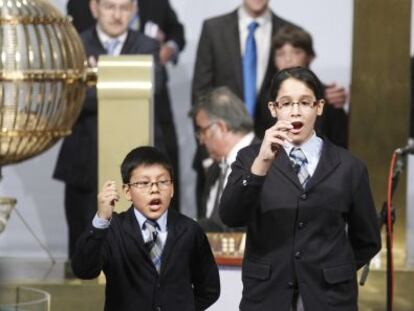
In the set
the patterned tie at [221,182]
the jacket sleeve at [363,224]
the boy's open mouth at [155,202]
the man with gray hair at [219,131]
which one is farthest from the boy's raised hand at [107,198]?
the man with gray hair at [219,131]

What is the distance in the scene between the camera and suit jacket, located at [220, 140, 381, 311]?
3889mm

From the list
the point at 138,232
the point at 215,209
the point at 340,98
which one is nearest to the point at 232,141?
the point at 215,209

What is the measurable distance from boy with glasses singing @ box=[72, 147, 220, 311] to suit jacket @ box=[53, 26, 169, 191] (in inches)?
116

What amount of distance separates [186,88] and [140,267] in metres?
3.71

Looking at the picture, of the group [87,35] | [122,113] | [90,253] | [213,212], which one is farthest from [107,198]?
[87,35]

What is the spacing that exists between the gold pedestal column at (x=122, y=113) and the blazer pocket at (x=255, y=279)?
130 cm

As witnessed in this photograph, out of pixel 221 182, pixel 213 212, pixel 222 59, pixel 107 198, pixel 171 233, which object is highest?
pixel 222 59

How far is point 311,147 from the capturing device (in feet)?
13.0

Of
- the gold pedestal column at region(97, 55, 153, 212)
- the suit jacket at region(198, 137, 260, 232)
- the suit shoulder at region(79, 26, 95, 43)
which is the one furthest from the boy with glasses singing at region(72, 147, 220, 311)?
the suit shoulder at region(79, 26, 95, 43)

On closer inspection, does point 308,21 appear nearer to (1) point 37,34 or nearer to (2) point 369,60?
(2) point 369,60

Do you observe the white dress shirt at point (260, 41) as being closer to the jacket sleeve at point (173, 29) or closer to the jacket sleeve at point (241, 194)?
the jacket sleeve at point (173, 29)

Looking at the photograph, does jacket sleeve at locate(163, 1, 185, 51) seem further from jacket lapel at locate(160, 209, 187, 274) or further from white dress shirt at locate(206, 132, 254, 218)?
jacket lapel at locate(160, 209, 187, 274)

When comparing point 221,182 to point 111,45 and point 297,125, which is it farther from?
point 297,125

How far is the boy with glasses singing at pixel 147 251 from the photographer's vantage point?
158 inches
